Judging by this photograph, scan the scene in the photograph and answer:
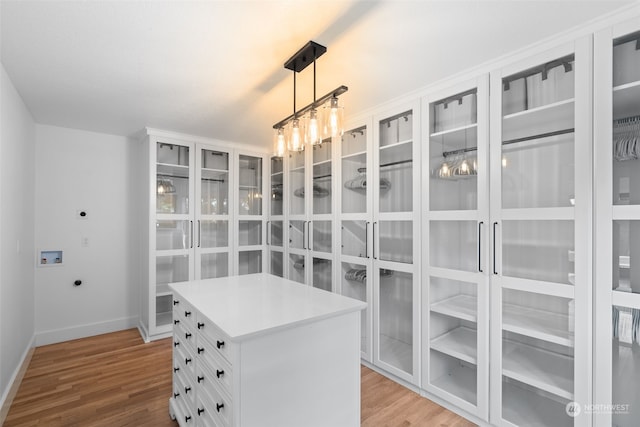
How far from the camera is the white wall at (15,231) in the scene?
2.24m

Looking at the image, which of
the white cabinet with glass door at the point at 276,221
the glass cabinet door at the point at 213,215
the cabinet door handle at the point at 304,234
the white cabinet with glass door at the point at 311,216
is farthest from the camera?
the white cabinet with glass door at the point at 276,221

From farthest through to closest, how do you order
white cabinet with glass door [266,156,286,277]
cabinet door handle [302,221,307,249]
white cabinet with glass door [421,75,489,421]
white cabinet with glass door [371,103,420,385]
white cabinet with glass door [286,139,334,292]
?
white cabinet with glass door [266,156,286,277]
cabinet door handle [302,221,307,249]
white cabinet with glass door [286,139,334,292]
white cabinet with glass door [371,103,420,385]
white cabinet with glass door [421,75,489,421]

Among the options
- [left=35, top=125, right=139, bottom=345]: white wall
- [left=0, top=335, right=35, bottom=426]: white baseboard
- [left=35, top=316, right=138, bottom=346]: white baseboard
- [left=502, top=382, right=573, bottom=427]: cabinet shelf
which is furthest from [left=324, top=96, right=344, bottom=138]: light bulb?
[left=35, top=316, right=138, bottom=346]: white baseboard

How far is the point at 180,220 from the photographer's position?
12.4 feet

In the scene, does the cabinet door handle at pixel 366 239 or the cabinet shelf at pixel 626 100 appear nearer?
the cabinet shelf at pixel 626 100

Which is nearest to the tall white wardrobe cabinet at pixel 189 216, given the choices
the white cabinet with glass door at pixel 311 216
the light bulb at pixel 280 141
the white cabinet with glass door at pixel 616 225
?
the white cabinet with glass door at pixel 311 216

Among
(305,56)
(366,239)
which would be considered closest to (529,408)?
(366,239)

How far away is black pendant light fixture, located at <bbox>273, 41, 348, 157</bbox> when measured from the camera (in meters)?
1.78

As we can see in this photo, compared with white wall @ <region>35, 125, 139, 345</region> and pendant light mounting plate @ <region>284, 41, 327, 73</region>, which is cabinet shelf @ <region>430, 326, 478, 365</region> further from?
white wall @ <region>35, 125, 139, 345</region>

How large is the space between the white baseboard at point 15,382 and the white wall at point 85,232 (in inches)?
15.7

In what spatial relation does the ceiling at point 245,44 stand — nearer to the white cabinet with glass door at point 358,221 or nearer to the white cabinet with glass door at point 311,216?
the white cabinet with glass door at point 358,221

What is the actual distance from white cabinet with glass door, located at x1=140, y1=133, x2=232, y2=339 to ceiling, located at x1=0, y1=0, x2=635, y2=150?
3.30 feet

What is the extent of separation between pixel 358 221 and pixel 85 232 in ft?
10.6
